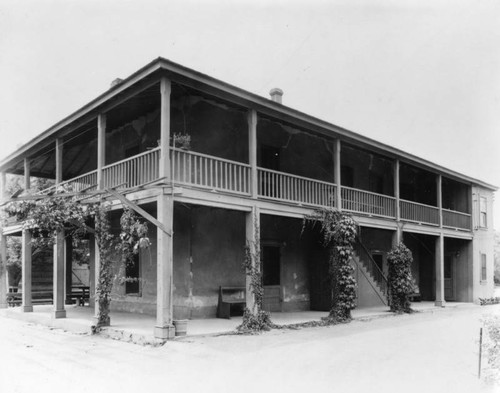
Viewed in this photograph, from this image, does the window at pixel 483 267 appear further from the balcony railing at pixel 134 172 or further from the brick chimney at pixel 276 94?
the balcony railing at pixel 134 172

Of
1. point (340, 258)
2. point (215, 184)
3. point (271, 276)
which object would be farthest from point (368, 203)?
point (215, 184)

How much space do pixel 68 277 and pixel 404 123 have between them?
979 inches

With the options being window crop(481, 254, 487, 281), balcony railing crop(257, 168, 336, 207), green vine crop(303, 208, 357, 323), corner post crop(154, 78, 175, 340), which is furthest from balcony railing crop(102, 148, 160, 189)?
window crop(481, 254, 487, 281)

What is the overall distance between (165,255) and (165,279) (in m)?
0.54

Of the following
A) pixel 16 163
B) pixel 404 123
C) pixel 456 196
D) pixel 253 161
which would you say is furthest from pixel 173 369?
pixel 404 123

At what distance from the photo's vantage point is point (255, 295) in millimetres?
13156

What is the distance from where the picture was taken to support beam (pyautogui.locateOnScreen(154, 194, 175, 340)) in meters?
11.0

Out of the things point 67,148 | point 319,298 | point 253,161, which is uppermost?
point 67,148

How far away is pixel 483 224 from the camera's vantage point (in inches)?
1037

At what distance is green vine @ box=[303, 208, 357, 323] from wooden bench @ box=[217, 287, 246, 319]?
113 inches

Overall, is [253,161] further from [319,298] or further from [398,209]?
[398,209]

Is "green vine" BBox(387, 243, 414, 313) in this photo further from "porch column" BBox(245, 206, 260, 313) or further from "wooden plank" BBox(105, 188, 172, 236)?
"wooden plank" BBox(105, 188, 172, 236)

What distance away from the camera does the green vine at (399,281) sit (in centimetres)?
1834

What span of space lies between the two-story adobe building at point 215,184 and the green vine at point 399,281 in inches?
51.2
